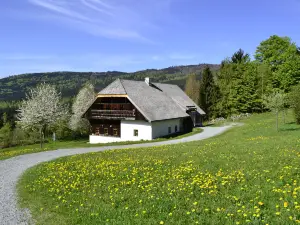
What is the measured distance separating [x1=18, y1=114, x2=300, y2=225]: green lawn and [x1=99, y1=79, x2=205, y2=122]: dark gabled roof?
26138 millimetres

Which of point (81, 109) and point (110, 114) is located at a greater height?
point (81, 109)

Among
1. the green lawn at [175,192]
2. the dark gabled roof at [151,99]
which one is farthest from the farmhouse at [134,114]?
the green lawn at [175,192]

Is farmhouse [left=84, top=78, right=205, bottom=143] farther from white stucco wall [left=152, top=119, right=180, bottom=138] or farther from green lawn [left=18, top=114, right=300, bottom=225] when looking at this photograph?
green lawn [left=18, top=114, right=300, bottom=225]

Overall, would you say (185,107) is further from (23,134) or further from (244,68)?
(23,134)

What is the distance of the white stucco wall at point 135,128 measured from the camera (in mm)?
41303

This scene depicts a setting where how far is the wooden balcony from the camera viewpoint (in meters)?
43.0

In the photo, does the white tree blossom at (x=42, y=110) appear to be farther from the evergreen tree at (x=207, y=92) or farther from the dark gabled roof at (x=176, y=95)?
the evergreen tree at (x=207, y=92)

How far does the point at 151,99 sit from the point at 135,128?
21.5 ft

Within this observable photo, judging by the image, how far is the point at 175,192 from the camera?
9.77 metres

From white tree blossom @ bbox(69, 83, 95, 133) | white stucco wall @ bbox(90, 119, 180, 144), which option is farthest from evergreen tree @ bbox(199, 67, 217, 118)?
white tree blossom @ bbox(69, 83, 95, 133)

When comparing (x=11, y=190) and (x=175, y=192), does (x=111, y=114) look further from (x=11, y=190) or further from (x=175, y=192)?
(x=175, y=192)

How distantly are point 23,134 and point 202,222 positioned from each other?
75655 millimetres

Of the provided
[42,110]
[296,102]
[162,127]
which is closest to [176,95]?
[162,127]

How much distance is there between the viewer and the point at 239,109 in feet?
219
